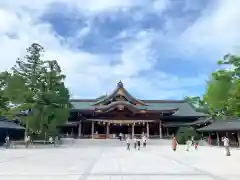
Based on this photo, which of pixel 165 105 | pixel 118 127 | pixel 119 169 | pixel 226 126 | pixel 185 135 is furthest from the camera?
pixel 165 105

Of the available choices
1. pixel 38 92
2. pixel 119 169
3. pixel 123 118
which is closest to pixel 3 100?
pixel 38 92

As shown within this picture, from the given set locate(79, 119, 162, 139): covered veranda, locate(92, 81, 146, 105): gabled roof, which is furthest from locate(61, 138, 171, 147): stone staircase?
locate(92, 81, 146, 105): gabled roof

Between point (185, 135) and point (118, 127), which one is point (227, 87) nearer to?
point (185, 135)

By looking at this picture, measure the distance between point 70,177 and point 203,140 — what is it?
3364cm

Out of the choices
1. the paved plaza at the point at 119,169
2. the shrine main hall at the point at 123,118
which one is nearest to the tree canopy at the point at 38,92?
the shrine main hall at the point at 123,118

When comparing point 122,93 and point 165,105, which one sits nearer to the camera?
point 122,93

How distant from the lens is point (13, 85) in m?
36.1

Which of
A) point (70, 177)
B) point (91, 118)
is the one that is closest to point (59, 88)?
point (91, 118)

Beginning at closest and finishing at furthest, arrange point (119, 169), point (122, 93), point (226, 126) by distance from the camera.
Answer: point (119, 169) < point (226, 126) < point (122, 93)

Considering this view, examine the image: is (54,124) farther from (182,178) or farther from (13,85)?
(182,178)

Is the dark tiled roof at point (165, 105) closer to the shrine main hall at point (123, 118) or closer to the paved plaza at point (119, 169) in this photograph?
the shrine main hall at point (123, 118)

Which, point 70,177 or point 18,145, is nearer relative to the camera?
point 70,177

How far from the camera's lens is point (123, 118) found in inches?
2093

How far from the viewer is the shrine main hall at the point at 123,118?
171 ft
